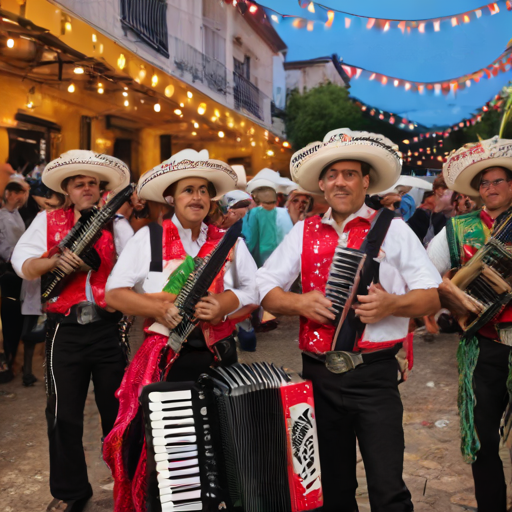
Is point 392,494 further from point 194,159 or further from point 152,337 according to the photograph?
point 194,159

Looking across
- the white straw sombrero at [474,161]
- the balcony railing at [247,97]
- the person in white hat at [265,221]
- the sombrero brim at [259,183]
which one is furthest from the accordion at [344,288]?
the sombrero brim at [259,183]

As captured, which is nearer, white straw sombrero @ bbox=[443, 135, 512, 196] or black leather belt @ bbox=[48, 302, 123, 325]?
white straw sombrero @ bbox=[443, 135, 512, 196]

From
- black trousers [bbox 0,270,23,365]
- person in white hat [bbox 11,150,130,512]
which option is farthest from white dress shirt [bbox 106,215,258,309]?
black trousers [bbox 0,270,23,365]

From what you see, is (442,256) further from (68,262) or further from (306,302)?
(68,262)

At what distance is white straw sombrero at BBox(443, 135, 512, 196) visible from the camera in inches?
133

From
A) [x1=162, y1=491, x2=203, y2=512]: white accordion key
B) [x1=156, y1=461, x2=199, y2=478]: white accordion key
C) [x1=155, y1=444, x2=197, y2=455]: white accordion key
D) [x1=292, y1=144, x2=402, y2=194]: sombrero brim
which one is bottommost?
[x1=162, y1=491, x2=203, y2=512]: white accordion key

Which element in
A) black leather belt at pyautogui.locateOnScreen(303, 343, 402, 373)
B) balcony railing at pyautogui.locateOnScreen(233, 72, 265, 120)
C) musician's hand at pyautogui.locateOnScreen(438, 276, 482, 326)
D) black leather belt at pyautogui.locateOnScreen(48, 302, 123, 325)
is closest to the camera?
black leather belt at pyautogui.locateOnScreen(303, 343, 402, 373)

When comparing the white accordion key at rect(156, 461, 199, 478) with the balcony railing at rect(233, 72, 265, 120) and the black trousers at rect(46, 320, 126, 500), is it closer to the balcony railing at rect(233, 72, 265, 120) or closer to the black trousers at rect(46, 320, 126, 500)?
the black trousers at rect(46, 320, 126, 500)

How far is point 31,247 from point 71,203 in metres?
0.38

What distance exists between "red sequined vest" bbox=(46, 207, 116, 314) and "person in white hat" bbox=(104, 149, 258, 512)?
0.55 meters

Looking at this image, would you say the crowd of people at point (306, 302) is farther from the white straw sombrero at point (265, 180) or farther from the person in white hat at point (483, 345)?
the white straw sombrero at point (265, 180)

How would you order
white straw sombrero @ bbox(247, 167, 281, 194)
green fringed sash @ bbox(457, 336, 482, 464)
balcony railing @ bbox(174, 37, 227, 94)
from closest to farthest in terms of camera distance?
1. green fringed sash @ bbox(457, 336, 482, 464)
2. balcony railing @ bbox(174, 37, 227, 94)
3. white straw sombrero @ bbox(247, 167, 281, 194)

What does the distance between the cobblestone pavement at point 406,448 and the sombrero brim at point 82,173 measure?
199 cm

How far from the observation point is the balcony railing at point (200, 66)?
688cm
